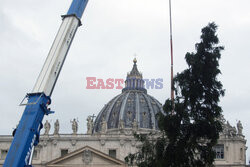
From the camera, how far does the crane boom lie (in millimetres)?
22719

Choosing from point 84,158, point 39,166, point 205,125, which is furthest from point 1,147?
point 205,125

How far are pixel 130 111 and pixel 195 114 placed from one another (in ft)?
272

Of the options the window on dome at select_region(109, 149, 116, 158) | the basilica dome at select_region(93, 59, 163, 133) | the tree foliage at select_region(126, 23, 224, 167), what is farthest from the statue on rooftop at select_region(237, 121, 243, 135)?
the tree foliage at select_region(126, 23, 224, 167)

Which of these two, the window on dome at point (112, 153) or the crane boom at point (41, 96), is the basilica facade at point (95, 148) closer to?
the window on dome at point (112, 153)

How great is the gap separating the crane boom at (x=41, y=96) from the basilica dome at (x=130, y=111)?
83921 millimetres

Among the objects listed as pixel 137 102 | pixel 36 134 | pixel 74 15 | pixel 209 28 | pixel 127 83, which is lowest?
pixel 36 134

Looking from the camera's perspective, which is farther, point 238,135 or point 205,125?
point 238,135

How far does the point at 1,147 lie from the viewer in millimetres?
83250

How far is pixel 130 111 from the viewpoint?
119 m

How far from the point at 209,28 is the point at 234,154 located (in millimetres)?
46819

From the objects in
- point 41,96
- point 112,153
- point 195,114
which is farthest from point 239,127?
point 41,96

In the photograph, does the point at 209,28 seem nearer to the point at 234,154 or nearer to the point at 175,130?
the point at 175,130

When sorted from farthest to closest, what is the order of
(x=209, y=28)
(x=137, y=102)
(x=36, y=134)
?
(x=137, y=102) → (x=209, y=28) → (x=36, y=134)

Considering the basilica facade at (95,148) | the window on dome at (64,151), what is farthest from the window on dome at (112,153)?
the window on dome at (64,151)
